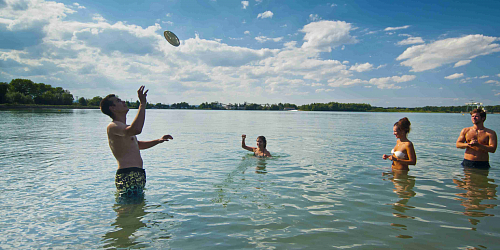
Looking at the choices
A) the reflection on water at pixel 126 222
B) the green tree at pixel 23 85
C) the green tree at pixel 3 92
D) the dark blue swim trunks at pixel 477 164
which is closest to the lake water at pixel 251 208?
the reflection on water at pixel 126 222

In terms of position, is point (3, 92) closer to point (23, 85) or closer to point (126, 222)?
point (23, 85)

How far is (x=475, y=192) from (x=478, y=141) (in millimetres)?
2883

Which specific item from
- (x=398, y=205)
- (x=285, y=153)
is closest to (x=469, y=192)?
(x=398, y=205)

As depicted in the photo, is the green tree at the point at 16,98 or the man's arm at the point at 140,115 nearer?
the man's arm at the point at 140,115

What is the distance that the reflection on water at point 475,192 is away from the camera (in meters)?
6.37

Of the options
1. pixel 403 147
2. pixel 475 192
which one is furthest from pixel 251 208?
pixel 475 192

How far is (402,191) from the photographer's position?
814 cm

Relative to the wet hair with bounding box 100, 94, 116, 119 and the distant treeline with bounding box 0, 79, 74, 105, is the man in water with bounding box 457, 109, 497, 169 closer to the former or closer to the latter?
the wet hair with bounding box 100, 94, 116, 119

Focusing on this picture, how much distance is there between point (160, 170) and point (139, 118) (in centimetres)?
660

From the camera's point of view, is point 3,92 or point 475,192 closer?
point 475,192

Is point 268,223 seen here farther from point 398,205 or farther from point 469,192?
point 469,192

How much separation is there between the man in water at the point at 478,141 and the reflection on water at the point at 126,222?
10.6 meters

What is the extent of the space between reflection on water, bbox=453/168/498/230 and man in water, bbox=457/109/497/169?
41 cm

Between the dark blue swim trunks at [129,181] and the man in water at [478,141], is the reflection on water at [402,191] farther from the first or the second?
the dark blue swim trunks at [129,181]
